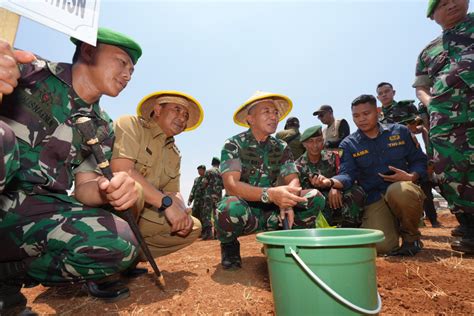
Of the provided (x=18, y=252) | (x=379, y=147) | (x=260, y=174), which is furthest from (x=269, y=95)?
(x=18, y=252)

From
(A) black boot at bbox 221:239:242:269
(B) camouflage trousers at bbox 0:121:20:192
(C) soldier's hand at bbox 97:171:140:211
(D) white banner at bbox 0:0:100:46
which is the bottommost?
(A) black boot at bbox 221:239:242:269

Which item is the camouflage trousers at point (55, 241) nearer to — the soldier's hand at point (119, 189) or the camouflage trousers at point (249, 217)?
the soldier's hand at point (119, 189)

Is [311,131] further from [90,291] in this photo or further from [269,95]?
[90,291]

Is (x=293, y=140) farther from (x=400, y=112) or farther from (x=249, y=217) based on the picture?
(x=249, y=217)

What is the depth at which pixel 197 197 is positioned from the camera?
11344 mm

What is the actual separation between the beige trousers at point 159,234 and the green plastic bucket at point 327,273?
1.98m

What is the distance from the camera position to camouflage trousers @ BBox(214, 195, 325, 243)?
2.95 m

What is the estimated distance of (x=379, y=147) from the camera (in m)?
4.03

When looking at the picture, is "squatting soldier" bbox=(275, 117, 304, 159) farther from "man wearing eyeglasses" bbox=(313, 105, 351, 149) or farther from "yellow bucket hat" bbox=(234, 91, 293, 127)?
"yellow bucket hat" bbox=(234, 91, 293, 127)

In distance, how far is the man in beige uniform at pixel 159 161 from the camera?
2.82m

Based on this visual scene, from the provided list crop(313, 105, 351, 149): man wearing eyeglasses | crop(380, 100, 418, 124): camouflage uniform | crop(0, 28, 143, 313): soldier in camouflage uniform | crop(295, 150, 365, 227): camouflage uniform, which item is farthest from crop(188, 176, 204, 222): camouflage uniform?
crop(0, 28, 143, 313): soldier in camouflage uniform

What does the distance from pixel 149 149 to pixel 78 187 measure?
0.97 meters

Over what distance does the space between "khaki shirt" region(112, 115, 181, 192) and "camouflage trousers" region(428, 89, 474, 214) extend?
10.2 feet

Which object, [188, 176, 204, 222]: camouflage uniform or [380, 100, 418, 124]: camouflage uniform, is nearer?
[380, 100, 418, 124]: camouflage uniform
